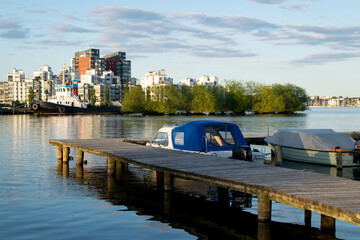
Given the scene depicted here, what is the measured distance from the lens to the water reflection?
13.5 m

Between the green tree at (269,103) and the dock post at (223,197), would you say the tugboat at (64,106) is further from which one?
the dock post at (223,197)

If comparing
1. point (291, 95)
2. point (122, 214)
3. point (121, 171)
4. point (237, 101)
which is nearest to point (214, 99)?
point (237, 101)

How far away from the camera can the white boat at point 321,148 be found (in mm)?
27078

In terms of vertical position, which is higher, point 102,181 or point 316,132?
point 316,132

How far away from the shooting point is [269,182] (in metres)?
13.6

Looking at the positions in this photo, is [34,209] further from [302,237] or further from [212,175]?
[302,237]

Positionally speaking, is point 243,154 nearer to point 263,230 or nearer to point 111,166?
point 263,230

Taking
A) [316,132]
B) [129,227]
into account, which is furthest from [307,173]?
[316,132]

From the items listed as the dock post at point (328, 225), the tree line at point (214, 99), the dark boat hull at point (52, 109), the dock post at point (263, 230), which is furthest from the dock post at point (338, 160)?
the dark boat hull at point (52, 109)

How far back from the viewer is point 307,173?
51.1ft

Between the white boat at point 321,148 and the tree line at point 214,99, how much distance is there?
11798 centimetres

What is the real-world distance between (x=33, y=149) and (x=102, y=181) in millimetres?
18163

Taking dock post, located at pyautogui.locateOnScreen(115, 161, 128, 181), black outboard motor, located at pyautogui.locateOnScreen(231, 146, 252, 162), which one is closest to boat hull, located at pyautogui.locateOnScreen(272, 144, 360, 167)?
black outboard motor, located at pyautogui.locateOnScreen(231, 146, 252, 162)

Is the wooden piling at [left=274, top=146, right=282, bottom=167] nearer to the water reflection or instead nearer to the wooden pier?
the water reflection
